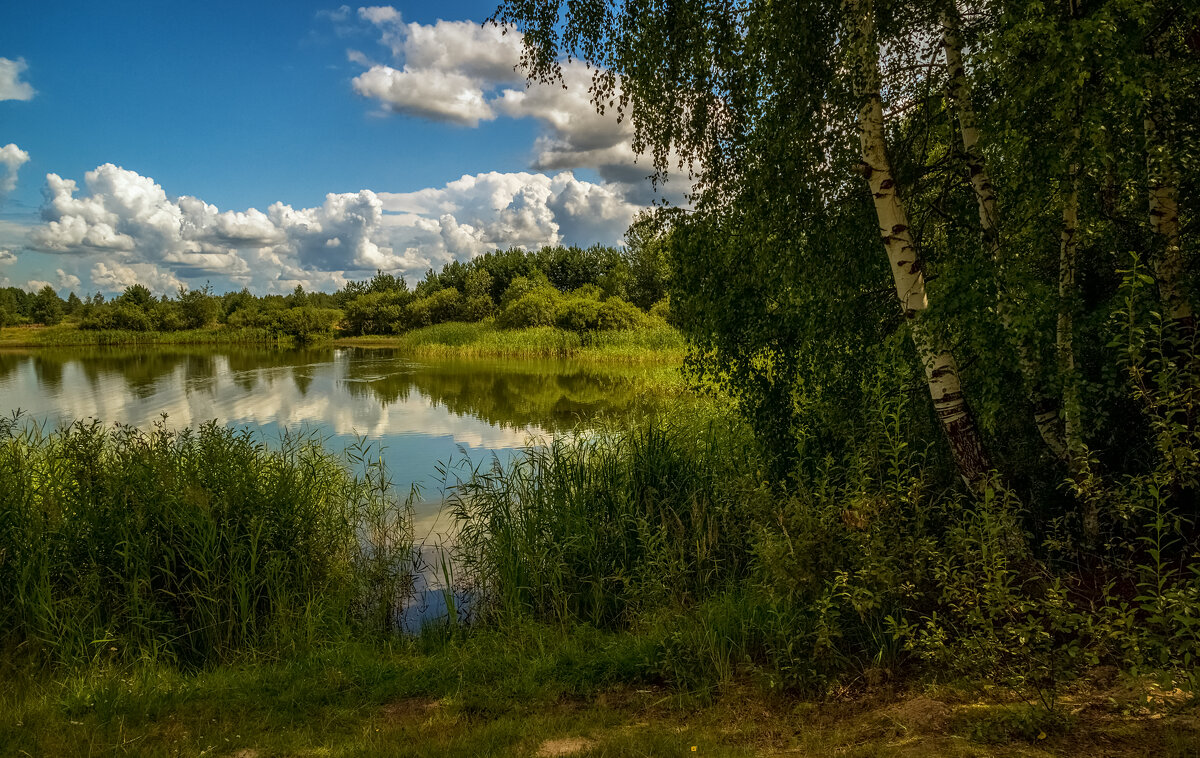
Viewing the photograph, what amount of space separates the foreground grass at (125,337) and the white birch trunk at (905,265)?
226ft

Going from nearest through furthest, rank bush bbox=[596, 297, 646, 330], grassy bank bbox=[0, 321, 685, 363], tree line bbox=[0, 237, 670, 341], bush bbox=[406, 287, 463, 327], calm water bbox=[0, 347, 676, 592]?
calm water bbox=[0, 347, 676, 592] < grassy bank bbox=[0, 321, 685, 363] < bush bbox=[596, 297, 646, 330] < tree line bbox=[0, 237, 670, 341] < bush bbox=[406, 287, 463, 327]

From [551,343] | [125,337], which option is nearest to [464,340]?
[551,343]

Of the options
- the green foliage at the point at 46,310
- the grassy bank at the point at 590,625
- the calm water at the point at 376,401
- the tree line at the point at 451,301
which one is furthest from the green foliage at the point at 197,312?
the grassy bank at the point at 590,625

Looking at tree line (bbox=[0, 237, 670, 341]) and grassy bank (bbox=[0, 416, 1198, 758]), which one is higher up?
tree line (bbox=[0, 237, 670, 341])

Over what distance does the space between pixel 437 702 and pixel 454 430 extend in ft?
41.3

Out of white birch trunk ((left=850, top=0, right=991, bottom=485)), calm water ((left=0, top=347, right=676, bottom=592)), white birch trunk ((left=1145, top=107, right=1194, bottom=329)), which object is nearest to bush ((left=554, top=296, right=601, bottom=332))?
calm water ((left=0, top=347, right=676, bottom=592))

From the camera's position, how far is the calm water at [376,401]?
14734mm

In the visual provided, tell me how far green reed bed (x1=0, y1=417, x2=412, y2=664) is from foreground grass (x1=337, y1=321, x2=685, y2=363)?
27.1m

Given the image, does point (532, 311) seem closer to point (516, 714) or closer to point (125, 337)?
point (125, 337)

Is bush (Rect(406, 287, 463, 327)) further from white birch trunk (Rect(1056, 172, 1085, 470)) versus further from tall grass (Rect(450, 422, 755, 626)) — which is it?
white birch trunk (Rect(1056, 172, 1085, 470))

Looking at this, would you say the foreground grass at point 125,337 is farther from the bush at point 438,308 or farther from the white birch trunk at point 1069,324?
the white birch trunk at point 1069,324

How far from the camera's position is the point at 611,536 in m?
6.91

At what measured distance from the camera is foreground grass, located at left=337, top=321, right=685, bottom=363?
37781 mm

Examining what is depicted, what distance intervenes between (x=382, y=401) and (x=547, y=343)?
22.4m
